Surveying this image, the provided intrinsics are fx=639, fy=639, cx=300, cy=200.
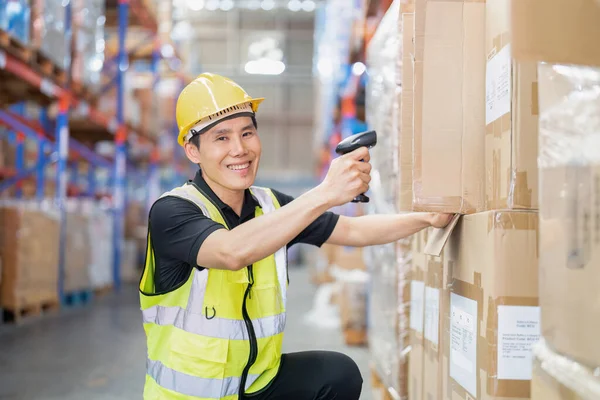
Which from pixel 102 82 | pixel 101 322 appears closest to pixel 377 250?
A: pixel 101 322

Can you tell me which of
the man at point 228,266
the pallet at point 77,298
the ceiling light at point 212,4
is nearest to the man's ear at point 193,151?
the man at point 228,266

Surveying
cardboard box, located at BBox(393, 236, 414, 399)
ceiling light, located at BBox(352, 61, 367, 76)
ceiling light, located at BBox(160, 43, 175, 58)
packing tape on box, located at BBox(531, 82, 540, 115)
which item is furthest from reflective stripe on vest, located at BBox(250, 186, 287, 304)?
ceiling light, located at BBox(160, 43, 175, 58)

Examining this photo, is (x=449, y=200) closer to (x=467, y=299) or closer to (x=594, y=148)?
(x=467, y=299)

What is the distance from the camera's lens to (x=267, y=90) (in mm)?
18859

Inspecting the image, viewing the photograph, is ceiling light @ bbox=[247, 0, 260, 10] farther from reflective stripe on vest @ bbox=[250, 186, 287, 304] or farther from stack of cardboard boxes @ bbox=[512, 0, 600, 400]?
stack of cardboard boxes @ bbox=[512, 0, 600, 400]

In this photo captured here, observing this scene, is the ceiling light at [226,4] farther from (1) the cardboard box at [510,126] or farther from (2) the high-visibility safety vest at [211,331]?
(1) the cardboard box at [510,126]

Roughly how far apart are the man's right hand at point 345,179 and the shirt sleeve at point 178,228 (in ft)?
1.05

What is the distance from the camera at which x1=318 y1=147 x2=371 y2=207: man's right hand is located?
5.36 feet

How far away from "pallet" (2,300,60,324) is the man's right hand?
497 centimetres

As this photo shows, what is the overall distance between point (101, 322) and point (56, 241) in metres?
1.05

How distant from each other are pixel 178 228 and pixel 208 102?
41cm

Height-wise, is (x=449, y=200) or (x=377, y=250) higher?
(x=449, y=200)

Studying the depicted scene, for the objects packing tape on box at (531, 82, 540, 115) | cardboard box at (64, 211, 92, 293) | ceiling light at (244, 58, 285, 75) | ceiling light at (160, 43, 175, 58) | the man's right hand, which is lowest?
cardboard box at (64, 211, 92, 293)

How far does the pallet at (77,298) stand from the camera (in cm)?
736
